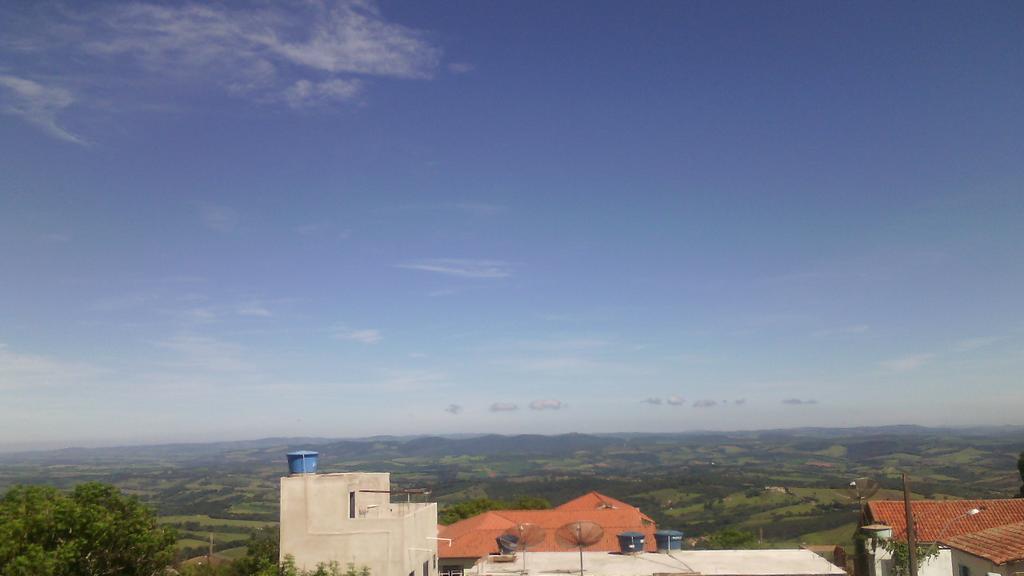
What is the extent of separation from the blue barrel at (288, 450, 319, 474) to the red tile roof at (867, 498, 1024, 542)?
31072 mm

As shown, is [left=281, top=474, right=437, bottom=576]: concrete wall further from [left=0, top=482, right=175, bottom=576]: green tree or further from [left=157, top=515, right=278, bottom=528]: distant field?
[left=157, top=515, right=278, bottom=528]: distant field

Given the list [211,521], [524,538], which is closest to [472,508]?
[524,538]

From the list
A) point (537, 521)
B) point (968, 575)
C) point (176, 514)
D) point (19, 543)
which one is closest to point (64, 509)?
point (19, 543)

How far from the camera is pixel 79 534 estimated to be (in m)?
24.8

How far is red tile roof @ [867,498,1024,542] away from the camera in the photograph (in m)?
39.3

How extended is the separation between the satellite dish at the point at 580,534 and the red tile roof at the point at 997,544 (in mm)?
13480

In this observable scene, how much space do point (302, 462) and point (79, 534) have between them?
297 inches

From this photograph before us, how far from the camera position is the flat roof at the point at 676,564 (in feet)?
88.9

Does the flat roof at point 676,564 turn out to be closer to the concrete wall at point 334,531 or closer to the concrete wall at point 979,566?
the concrete wall at point 334,531

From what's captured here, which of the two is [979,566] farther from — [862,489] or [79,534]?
[79,534]

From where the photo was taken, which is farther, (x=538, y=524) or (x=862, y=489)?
(x=538, y=524)

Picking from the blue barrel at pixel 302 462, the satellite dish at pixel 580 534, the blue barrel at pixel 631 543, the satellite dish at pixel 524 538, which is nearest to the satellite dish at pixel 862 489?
the satellite dish at pixel 580 534

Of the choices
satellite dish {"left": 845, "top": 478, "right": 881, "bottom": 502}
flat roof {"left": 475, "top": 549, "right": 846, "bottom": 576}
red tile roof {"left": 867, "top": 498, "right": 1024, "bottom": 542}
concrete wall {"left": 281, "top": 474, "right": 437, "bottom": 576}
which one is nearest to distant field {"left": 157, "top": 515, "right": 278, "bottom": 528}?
red tile roof {"left": 867, "top": 498, "right": 1024, "bottom": 542}

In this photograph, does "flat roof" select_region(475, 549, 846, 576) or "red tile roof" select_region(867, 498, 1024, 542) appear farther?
"red tile roof" select_region(867, 498, 1024, 542)
